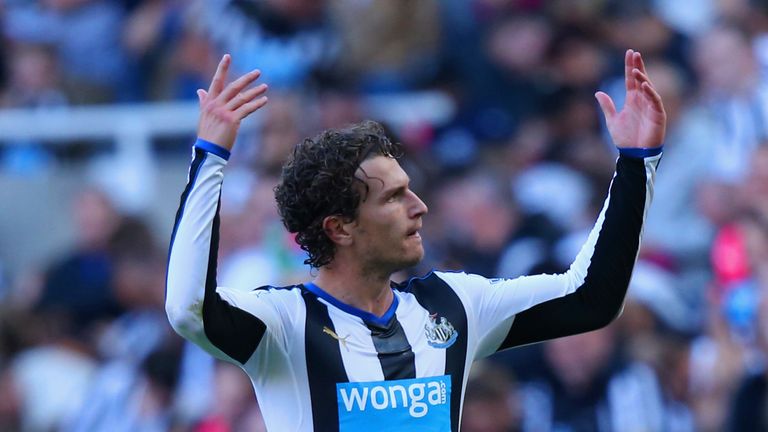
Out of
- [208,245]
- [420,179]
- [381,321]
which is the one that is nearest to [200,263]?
[208,245]

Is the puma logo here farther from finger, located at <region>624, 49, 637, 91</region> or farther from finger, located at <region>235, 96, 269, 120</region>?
finger, located at <region>624, 49, 637, 91</region>

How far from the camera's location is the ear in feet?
14.4

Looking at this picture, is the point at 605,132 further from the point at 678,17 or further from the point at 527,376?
the point at 527,376

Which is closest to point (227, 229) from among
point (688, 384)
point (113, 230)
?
point (113, 230)

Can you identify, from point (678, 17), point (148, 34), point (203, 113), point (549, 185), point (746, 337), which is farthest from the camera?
point (148, 34)

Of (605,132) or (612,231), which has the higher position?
(605,132)

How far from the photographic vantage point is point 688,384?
7.75 m

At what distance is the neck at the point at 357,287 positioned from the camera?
4395 mm

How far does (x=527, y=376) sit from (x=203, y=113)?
425cm

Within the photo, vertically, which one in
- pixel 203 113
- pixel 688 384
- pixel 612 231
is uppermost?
Answer: pixel 203 113

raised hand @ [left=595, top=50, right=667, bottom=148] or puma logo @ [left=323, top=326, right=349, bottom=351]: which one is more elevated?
raised hand @ [left=595, top=50, right=667, bottom=148]

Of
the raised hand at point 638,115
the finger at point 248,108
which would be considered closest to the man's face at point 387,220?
the finger at point 248,108

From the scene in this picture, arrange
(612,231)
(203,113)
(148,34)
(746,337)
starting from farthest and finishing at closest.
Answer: (148,34)
(746,337)
(612,231)
(203,113)

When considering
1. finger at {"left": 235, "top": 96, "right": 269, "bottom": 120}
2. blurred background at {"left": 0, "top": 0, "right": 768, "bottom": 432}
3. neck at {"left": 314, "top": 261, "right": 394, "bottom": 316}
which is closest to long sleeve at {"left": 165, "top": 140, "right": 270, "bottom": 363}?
finger at {"left": 235, "top": 96, "right": 269, "bottom": 120}
